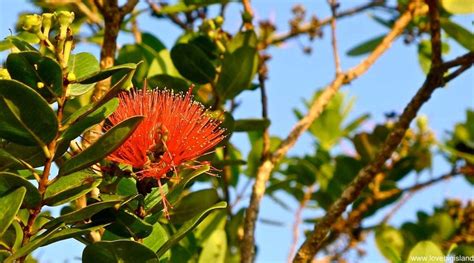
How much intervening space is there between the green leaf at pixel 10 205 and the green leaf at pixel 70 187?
9 centimetres

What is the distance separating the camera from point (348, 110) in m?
3.79

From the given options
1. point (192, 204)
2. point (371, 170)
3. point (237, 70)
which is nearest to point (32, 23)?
point (192, 204)

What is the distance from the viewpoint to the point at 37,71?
1.40m

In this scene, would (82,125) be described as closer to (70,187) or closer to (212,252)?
(70,187)

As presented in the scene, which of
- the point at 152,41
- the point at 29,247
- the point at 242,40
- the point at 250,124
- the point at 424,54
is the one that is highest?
the point at 424,54

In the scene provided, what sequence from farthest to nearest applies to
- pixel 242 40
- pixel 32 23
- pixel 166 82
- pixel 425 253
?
pixel 242 40, pixel 166 82, pixel 425 253, pixel 32 23

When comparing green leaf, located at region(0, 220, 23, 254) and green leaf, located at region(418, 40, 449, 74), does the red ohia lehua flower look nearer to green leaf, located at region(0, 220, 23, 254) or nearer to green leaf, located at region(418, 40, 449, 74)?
green leaf, located at region(0, 220, 23, 254)

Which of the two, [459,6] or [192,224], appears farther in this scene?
[459,6]

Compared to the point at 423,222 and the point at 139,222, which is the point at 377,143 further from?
the point at 139,222

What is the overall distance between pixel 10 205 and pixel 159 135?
31cm

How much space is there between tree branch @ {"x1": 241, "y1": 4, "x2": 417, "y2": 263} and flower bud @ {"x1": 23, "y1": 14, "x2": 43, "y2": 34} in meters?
0.85

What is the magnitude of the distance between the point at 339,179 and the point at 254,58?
36.6 inches

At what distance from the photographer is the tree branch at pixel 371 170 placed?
210 centimetres

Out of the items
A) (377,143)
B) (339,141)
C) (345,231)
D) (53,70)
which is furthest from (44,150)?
(339,141)
